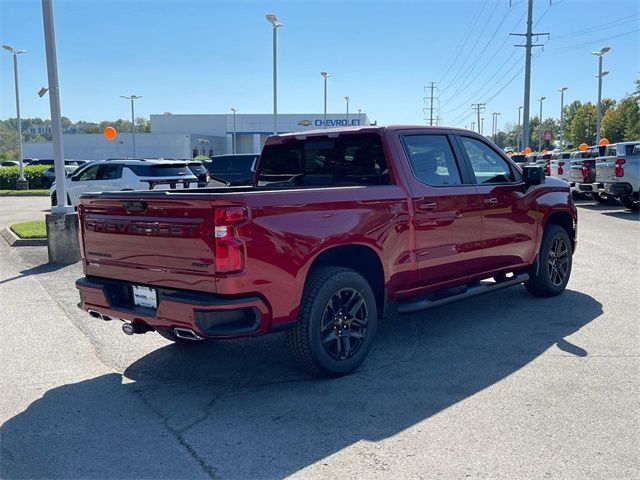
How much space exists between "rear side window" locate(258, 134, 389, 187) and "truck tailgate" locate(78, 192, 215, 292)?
199cm

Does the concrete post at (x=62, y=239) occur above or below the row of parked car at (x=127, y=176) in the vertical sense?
below

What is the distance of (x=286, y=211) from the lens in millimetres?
4367

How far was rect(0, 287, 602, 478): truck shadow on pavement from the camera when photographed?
3.62 meters

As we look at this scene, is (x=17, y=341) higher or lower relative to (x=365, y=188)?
lower

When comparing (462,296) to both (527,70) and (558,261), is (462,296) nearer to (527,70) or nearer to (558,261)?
(558,261)

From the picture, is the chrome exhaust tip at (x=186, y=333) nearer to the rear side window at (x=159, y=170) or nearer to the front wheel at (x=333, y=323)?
the front wheel at (x=333, y=323)

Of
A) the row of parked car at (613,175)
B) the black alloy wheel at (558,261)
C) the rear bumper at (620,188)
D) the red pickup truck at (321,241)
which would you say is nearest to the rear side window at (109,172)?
the red pickup truck at (321,241)

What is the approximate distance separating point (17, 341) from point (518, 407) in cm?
463

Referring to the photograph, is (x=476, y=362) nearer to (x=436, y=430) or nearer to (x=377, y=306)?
(x=377, y=306)

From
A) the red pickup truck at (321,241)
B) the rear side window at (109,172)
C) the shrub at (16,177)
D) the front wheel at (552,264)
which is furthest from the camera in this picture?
the shrub at (16,177)

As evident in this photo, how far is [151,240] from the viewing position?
4438 mm

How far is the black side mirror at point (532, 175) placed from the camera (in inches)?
267

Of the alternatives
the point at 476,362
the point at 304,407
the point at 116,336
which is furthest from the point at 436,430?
the point at 116,336

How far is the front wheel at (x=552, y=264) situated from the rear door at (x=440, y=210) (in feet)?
4.82
